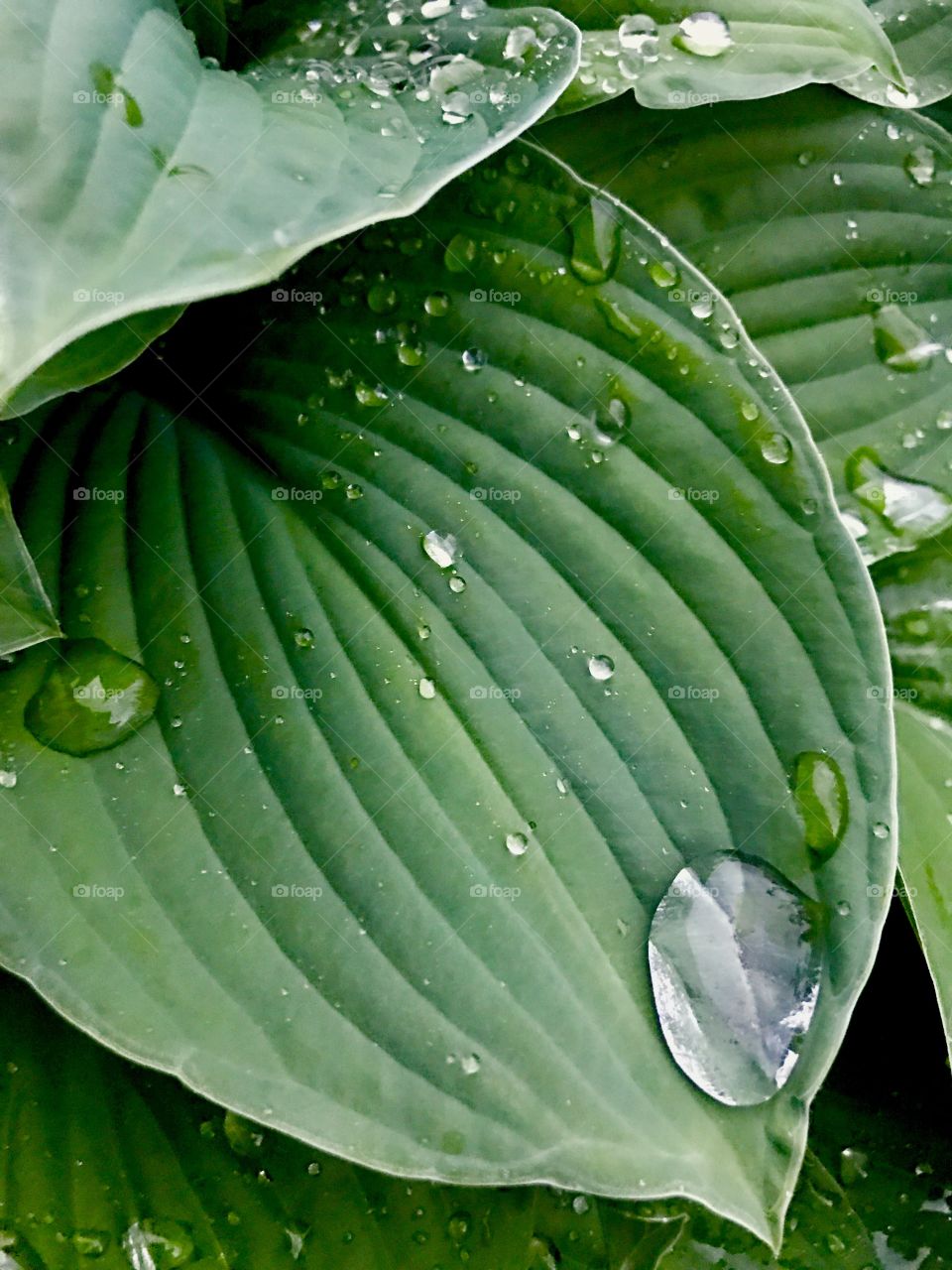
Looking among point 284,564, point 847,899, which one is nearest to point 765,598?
point 847,899

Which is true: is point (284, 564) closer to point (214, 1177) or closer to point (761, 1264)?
point (214, 1177)
